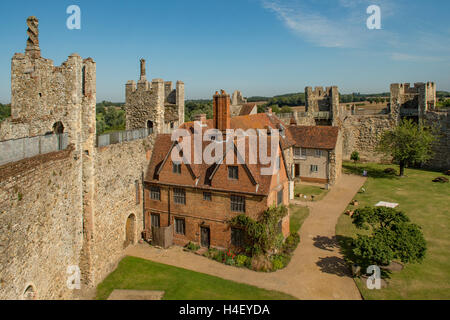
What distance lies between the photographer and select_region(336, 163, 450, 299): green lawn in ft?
58.1

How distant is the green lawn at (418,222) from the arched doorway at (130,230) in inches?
604

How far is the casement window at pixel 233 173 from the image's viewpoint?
22003mm

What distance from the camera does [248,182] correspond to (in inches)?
851

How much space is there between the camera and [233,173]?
22141 mm

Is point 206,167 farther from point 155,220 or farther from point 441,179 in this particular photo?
point 441,179

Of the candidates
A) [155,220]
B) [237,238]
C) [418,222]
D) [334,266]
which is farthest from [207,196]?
[418,222]

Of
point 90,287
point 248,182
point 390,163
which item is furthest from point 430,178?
point 90,287

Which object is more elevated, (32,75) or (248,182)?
(32,75)

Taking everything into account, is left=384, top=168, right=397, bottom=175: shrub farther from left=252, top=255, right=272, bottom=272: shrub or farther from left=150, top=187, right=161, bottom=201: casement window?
left=150, top=187, right=161, bottom=201: casement window

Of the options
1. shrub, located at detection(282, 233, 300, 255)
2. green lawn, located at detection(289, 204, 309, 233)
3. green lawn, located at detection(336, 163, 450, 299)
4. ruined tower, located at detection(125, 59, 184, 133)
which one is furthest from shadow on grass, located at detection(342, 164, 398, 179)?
ruined tower, located at detection(125, 59, 184, 133)

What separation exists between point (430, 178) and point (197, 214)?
34488 mm

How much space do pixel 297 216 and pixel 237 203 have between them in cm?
961

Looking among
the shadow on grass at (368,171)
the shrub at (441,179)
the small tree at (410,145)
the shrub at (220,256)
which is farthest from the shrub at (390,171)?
the shrub at (220,256)

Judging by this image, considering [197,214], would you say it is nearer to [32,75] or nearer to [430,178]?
[32,75]
